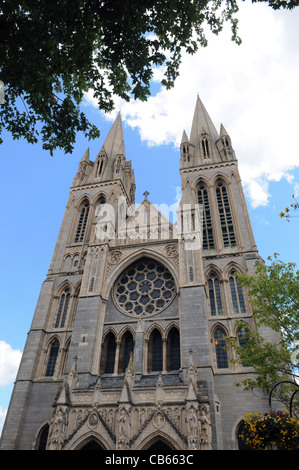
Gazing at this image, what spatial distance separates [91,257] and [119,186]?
1026 cm

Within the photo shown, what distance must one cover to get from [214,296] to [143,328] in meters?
5.76

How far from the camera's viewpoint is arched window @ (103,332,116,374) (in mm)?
22578

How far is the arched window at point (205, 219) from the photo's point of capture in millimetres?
27875

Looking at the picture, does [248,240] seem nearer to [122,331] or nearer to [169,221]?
[169,221]

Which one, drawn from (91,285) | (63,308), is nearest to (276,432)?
(91,285)

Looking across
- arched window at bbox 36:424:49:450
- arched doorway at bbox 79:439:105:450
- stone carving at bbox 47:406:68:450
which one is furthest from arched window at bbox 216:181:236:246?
arched window at bbox 36:424:49:450

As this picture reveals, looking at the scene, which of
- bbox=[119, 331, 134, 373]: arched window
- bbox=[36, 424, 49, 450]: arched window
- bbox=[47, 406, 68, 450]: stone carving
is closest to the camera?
bbox=[47, 406, 68, 450]: stone carving

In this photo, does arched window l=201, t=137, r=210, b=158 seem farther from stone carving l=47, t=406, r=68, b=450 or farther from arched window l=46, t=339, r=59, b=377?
stone carving l=47, t=406, r=68, b=450

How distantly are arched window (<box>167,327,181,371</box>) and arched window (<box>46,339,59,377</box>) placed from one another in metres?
8.39

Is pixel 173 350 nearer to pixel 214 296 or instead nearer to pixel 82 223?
pixel 214 296

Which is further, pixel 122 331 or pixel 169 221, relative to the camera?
pixel 169 221

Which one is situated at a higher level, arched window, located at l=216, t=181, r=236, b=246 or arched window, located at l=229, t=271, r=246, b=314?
arched window, located at l=216, t=181, r=236, b=246

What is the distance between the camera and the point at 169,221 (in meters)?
28.3
